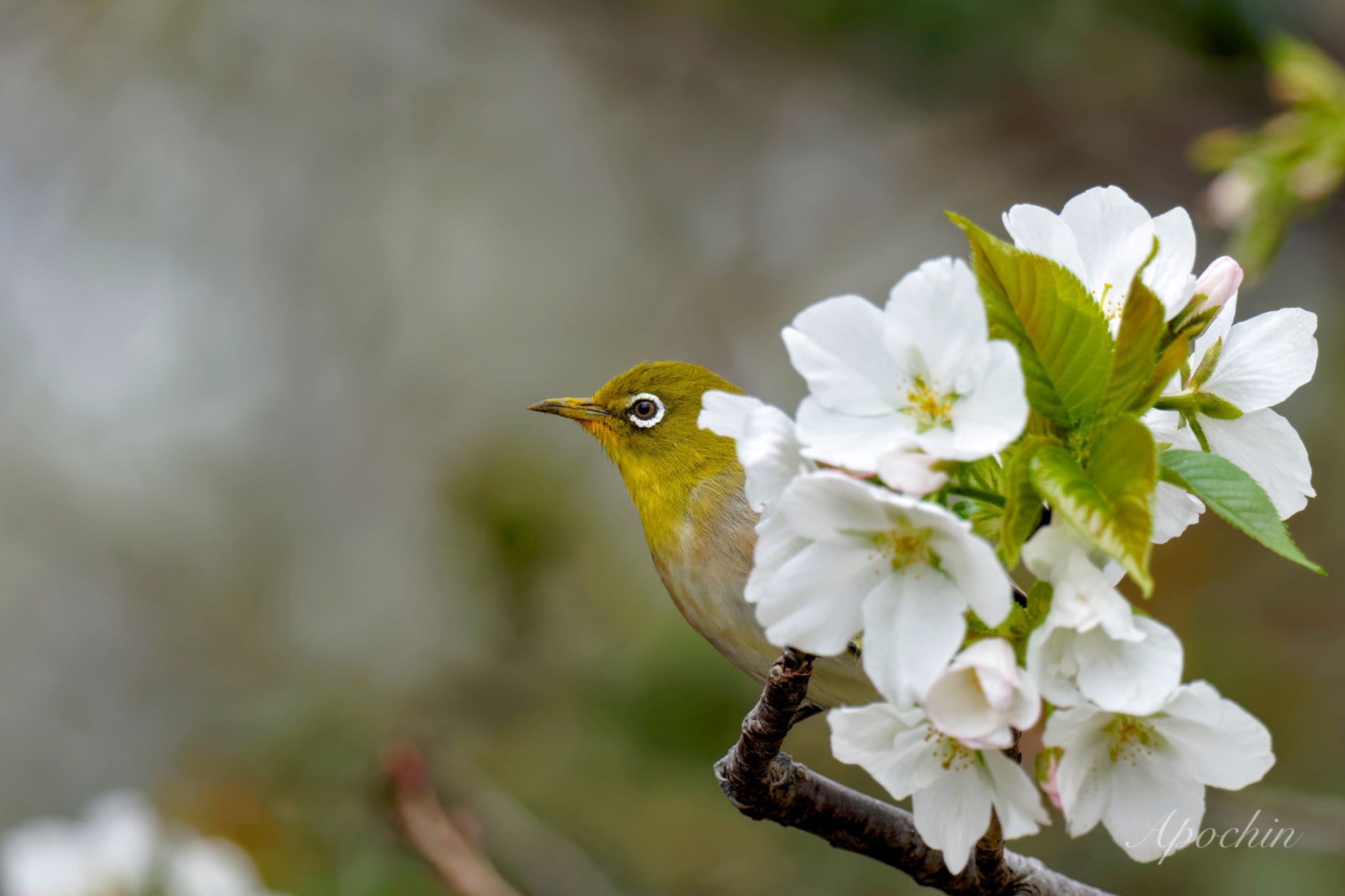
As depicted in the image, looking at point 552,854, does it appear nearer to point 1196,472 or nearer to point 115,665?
point 1196,472

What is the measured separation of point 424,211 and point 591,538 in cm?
392

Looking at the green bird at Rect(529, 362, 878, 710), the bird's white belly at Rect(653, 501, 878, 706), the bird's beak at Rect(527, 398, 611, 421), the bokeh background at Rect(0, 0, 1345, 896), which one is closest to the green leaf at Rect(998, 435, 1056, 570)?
the green bird at Rect(529, 362, 878, 710)

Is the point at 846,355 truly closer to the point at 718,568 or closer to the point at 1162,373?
the point at 1162,373

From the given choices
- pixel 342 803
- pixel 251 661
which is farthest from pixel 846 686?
pixel 251 661

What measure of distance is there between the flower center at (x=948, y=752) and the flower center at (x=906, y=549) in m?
0.24

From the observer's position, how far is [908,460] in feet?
3.52

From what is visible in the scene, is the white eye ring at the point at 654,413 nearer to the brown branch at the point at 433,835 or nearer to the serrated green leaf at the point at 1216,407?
the brown branch at the point at 433,835

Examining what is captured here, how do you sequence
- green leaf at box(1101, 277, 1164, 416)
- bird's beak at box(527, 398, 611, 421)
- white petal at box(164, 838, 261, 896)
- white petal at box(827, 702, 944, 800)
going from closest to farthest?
green leaf at box(1101, 277, 1164, 416)
white petal at box(827, 702, 944, 800)
white petal at box(164, 838, 261, 896)
bird's beak at box(527, 398, 611, 421)

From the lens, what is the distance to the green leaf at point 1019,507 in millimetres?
1149

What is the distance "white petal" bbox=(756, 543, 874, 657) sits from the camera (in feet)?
3.68

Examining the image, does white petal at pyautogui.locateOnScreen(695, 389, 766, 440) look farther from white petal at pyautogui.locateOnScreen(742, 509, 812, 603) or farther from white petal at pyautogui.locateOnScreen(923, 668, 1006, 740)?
white petal at pyautogui.locateOnScreen(923, 668, 1006, 740)

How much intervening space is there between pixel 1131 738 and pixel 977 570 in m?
0.33

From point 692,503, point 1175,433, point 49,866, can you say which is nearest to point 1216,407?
point 1175,433

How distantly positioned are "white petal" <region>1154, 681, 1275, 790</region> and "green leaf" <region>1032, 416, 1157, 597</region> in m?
0.16
